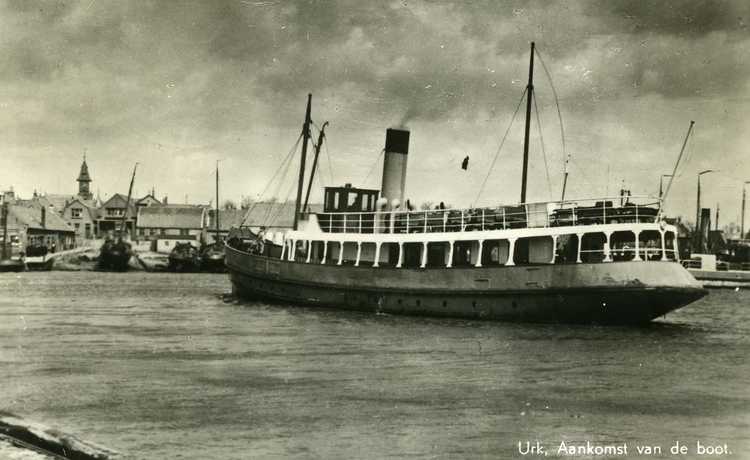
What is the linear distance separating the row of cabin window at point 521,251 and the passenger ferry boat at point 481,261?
0.10ft

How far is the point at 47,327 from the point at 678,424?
15.7 m

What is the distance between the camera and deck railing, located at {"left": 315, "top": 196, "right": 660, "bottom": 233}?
20.1 meters

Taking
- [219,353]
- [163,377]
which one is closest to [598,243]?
[219,353]

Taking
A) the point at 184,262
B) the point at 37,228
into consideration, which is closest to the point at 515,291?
the point at 184,262

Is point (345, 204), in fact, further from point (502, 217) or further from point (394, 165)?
point (502, 217)

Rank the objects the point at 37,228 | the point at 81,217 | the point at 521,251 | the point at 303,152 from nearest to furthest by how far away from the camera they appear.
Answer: the point at 521,251 → the point at 303,152 → the point at 37,228 → the point at 81,217

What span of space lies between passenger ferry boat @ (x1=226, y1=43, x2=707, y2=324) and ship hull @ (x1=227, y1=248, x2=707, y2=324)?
0.09ft

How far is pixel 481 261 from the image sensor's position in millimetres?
22422

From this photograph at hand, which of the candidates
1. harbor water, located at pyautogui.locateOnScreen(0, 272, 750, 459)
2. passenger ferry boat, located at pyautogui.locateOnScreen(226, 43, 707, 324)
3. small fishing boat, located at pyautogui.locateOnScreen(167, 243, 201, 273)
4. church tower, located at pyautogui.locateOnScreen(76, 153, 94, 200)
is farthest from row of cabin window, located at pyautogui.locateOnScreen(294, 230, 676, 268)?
church tower, located at pyautogui.locateOnScreen(76, 153, 94, 200)

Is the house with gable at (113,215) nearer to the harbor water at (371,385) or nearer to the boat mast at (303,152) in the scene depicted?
the boat mast at (303,152)

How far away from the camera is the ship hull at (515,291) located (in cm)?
1953

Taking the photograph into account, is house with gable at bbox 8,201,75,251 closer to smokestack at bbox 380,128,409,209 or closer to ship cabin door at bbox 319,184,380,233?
ship cabin door at bbox 319,184,380,233

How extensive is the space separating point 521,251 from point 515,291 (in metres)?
1.44

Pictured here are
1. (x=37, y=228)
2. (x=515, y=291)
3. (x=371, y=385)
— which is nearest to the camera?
(x=371, y=385)
